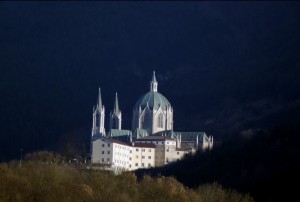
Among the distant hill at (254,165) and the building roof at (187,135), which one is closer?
the distant hill at (254,165)

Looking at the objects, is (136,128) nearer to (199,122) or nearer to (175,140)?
(175,140)

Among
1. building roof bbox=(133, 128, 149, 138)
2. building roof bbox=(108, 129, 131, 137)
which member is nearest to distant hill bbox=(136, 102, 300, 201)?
building roof bbox=(133, 128, 149, 138)

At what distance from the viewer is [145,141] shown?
10131 centimetres

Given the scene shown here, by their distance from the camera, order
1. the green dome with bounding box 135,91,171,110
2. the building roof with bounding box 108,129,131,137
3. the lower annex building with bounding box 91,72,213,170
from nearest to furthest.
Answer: the lower annex building with bounding box 91,72,213,170, the building roof with bounding box 108,129,131,137, the green dome with bounding box 135,91,171,110

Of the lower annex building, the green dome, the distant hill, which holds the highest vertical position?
the green dome

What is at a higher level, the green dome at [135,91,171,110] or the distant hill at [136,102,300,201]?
the green dome at [135,91,171,110]

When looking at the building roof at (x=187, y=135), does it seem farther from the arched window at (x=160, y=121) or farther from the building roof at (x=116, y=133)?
the building roof at (x=116, y=133)

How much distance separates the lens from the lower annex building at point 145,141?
94.6m

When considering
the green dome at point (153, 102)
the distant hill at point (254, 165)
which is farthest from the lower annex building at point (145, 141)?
the distant hill at point (254, 165)

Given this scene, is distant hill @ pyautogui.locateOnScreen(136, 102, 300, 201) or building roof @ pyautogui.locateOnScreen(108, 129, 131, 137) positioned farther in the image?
building roof @ pyautogui.locateOnScreen(108, 129, 131, 137)

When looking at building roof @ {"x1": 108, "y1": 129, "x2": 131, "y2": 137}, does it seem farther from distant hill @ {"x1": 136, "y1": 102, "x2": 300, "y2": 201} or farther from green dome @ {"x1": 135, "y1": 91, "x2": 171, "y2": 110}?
distant hill @ {"x1": 136, "y1": 102, "x2": 300, "y2": 201}

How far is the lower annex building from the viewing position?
3723 inches

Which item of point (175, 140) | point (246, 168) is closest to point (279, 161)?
point (246, 168)

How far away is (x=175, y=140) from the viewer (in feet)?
328
